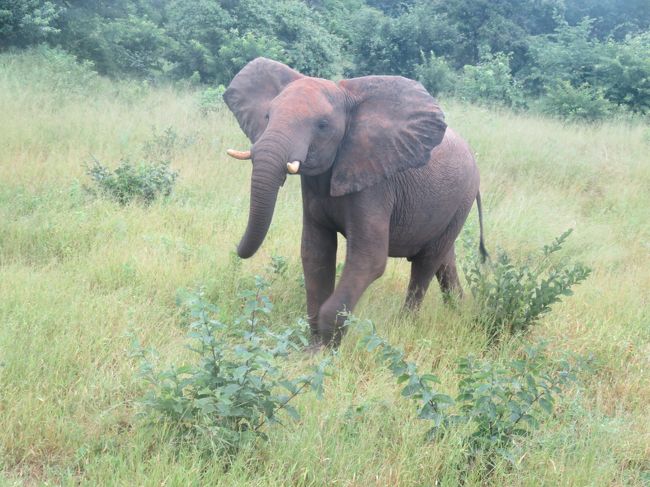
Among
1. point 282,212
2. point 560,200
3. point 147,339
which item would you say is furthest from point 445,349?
point 560,200

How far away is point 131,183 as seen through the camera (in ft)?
22.8

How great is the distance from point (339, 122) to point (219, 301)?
5.11 ft

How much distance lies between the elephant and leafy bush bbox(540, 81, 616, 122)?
10440 mm

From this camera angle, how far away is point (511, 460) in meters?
3.02

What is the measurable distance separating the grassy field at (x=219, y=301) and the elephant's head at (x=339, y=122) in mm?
1029

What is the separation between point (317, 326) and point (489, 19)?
17816 millimetres

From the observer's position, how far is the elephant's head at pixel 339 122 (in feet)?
12.3

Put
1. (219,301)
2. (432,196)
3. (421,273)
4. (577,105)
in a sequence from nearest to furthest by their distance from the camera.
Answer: (432,196) < (219,301) < (421,273) < (577,105)

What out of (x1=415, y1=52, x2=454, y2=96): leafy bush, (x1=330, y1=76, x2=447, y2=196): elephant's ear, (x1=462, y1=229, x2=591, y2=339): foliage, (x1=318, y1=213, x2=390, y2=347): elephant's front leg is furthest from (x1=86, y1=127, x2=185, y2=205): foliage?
(x1=415, y1=52, x2=454, y2=96): leafy bush

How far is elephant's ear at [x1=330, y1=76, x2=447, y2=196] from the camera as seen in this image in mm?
4004

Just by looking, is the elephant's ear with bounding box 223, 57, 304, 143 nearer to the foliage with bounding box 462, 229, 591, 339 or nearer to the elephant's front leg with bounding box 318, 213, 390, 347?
the elephant's front leg with bounding box 318, 213, 390, 347

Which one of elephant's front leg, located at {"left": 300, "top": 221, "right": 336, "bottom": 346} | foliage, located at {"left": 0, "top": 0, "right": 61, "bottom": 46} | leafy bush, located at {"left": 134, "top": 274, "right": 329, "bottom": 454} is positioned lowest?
foliage, located at {"left": 0, "top": 0, "right": 61, "bottom": 46}

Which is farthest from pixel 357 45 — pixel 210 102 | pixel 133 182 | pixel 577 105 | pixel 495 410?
pixel 495 410

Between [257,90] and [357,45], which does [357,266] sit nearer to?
[257,90]
